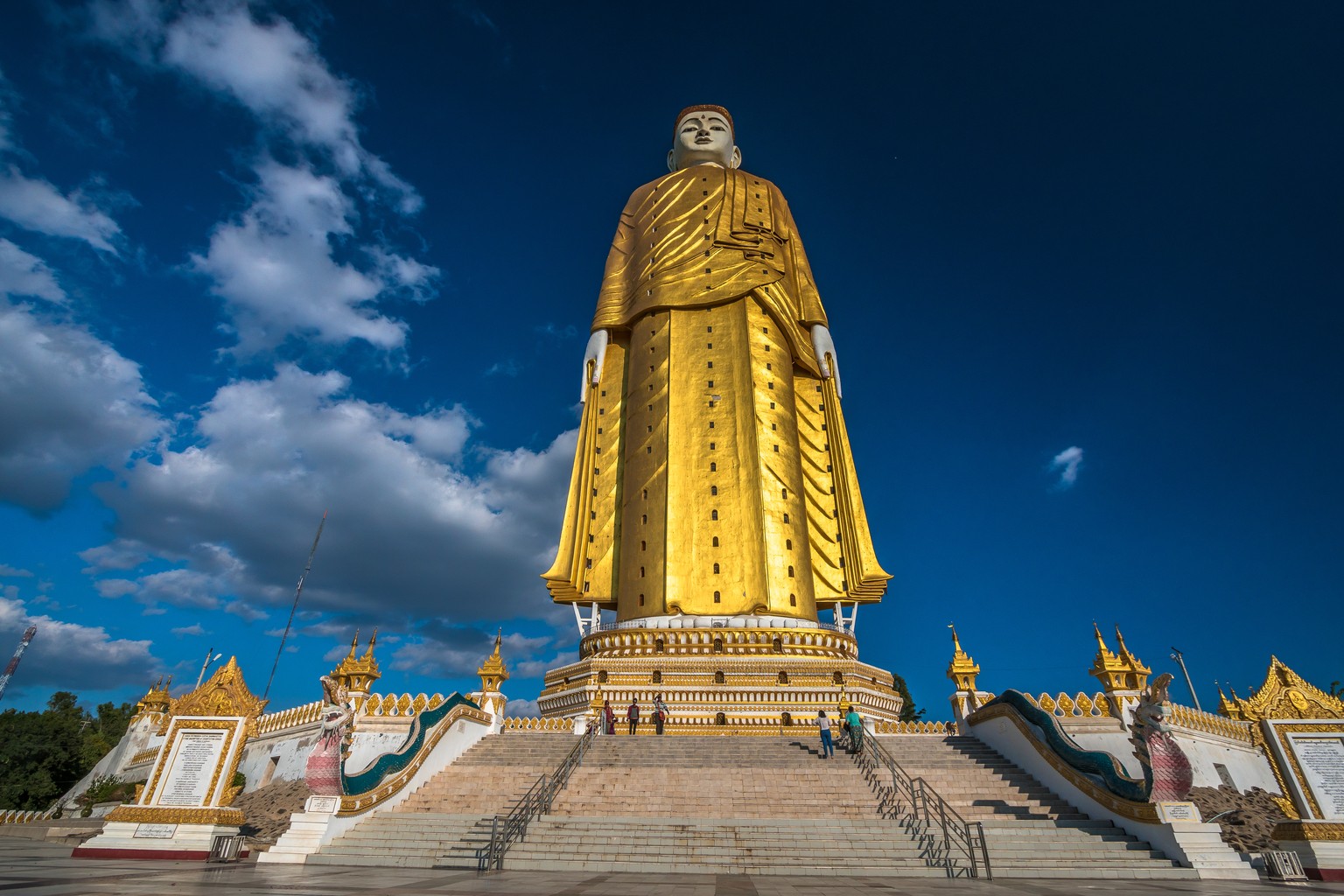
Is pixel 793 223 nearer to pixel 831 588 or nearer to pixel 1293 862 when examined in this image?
pixel 831 588

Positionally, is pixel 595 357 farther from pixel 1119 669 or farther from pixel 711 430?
pixel 1119 669

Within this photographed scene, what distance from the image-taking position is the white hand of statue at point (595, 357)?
89.8ft

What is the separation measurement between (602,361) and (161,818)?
20.8 meters

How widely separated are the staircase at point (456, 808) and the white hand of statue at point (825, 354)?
18.1 metres

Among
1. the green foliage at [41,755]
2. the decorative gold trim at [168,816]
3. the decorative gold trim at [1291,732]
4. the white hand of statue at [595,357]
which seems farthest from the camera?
the white hand of statue at [595,357]

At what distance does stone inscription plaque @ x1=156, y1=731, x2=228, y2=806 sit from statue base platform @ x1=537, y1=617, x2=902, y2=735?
947 centimetres

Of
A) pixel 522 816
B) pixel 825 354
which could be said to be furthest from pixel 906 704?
pixel 522 816

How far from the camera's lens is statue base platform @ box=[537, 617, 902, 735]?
18.5 meters

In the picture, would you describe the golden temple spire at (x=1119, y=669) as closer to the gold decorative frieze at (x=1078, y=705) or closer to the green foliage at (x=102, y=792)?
the gold decorative frieze at (x=1078, y=705)

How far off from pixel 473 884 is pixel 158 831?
6.25 m

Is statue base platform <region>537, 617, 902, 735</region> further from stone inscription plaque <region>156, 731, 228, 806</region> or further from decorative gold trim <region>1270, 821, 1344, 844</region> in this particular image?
decorative gold trim <region>1270, 821, 1344, 844</region>

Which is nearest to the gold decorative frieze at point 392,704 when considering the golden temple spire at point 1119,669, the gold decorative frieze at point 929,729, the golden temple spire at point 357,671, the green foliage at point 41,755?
the golden temple spire at point 357,671

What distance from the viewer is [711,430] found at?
24594mm

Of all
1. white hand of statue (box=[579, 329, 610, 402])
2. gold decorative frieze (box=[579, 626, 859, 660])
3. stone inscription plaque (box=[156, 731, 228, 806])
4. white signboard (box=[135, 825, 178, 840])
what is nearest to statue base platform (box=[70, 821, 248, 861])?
white signboard (box=[135, 825, 178, 840])
